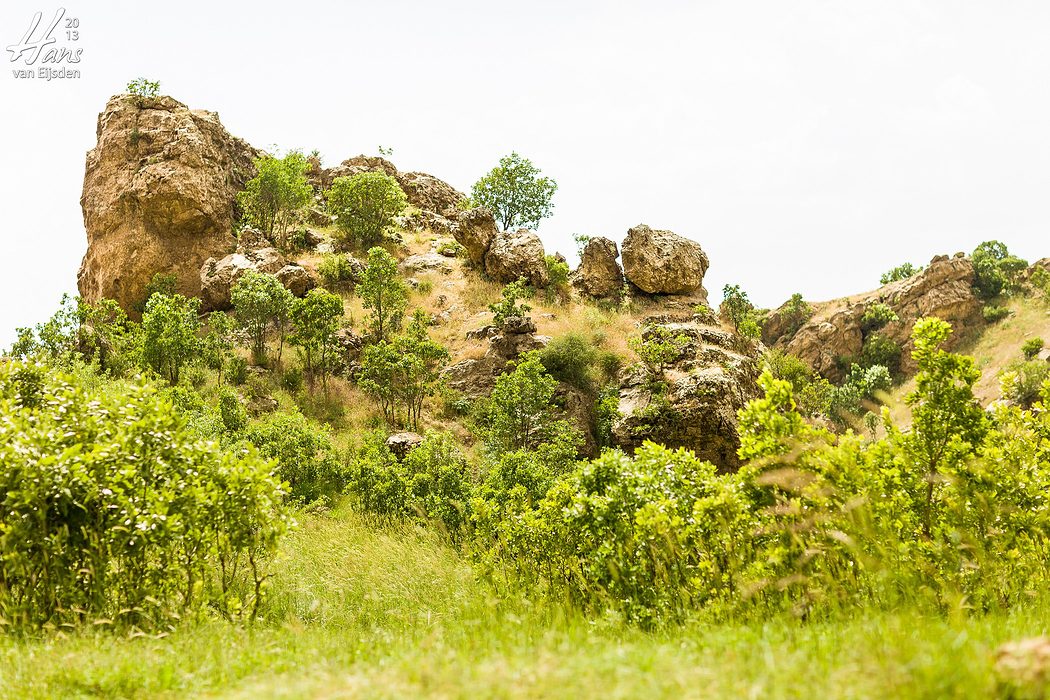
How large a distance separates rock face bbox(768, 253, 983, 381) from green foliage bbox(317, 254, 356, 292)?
1655 inches

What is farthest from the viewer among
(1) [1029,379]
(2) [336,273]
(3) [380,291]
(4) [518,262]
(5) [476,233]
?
(1) [1029,379]

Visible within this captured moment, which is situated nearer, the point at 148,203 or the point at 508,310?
the point at 508,310

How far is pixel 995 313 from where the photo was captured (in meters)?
52.5

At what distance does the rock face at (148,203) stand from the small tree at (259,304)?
8.97 meters

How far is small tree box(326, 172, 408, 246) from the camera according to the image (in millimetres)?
40625

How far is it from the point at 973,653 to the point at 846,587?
2.20 m

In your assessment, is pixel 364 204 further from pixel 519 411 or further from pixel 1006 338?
pixel 1006 338

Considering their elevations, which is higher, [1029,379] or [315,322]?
[315,322]

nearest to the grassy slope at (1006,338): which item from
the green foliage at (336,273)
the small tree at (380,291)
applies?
the small tree at (380,291)

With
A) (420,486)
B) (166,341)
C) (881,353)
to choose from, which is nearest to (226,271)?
(166,341)

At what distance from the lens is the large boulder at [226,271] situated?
107ft

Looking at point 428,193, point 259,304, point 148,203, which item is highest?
point 428,193

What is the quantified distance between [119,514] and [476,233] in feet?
109

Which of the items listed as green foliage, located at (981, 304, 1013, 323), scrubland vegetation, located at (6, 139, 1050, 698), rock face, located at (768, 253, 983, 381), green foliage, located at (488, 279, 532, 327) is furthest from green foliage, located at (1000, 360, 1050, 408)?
scrubland vegetation, located at (6, 139, 1050, 698)
